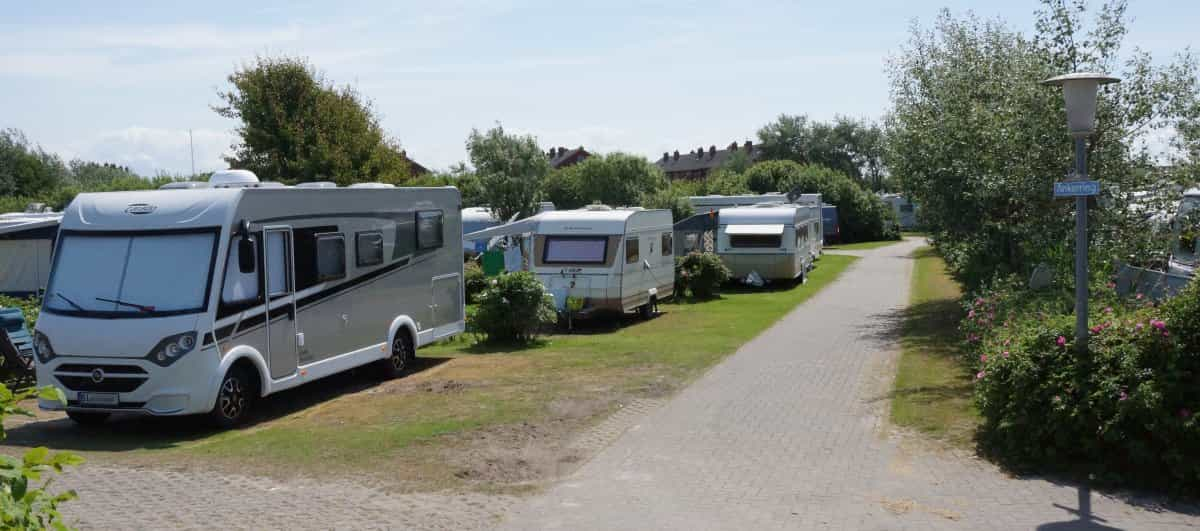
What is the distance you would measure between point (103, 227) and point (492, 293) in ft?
22.4

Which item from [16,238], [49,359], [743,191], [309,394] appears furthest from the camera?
[743,191]

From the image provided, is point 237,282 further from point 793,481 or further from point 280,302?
point 793,481

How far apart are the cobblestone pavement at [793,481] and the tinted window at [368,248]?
4193 mm

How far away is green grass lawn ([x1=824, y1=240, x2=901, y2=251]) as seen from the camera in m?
51.0

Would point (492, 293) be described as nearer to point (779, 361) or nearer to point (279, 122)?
point (779, 361)

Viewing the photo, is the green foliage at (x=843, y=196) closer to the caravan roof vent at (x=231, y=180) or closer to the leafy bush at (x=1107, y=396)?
the caravan roof vent at (x=231, y=180)

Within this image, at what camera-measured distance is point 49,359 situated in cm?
973

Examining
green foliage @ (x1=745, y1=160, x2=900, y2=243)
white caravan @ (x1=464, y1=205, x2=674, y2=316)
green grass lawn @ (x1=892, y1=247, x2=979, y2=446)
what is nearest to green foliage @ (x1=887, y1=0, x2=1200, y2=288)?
green grass lawn @ (x1=892, y1=247, x2=979, y2=446)

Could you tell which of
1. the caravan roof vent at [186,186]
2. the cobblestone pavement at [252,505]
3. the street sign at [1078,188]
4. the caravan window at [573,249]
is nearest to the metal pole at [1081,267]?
the street sign at [1078,188]

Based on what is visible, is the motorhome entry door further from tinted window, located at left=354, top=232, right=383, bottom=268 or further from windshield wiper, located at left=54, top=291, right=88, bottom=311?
windshield wiper, located at left=54, top=291, right=88, bottom=311

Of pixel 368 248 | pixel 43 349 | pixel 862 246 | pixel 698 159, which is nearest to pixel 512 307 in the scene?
pixel 368 248

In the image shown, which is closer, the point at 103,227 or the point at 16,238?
the point at 103,227

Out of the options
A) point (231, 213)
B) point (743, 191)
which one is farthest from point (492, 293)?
point (743, 191)

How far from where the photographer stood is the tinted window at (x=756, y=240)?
27.5 meters
